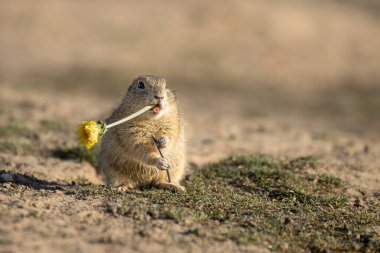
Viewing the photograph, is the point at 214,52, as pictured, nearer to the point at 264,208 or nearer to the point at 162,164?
the point at 162,164

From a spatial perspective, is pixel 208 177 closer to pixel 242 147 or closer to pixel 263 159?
pixel 263 159

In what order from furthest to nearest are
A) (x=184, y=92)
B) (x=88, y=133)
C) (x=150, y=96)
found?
1. (x=184, y=92)
2. (x=150, y=96)
3. (x=88, y=133)

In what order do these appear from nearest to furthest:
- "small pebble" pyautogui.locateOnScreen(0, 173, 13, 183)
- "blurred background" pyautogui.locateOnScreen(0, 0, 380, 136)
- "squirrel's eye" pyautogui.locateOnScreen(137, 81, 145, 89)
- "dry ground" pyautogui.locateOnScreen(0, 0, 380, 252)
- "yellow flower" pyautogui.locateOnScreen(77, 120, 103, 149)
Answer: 1. "dry ground" pyautogui.locateOnScreen(0, 0, 380, 252)
2. "yellow flower" pyautogui.locateOnScreen(77, 120, 103, 149)
3. "small pebble" pyautogui.locateOnScreen(0, 173, 13, 183)
4. "squirrel's eye" pyautogui.locateOnScreen(137, 81, 145, 89)
5. "blurred background" pyautogui.locateOnScreen(0, 0, 380, 136)

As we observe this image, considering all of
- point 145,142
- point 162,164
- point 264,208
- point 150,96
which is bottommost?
point 264,208

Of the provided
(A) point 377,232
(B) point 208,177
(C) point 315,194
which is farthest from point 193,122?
(A) point 377,232

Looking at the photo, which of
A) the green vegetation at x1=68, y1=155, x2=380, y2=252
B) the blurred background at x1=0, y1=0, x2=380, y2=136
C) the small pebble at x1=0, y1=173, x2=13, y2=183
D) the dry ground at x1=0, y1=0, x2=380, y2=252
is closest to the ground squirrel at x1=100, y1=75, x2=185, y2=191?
the green vegetation at x1=68, y1=155, x2=380, y2=252

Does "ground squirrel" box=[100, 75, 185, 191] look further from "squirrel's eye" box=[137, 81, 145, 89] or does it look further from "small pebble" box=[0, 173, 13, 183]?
"small pebble" box=[0, 173, 13, 183]

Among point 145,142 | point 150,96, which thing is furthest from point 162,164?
point 150,96
